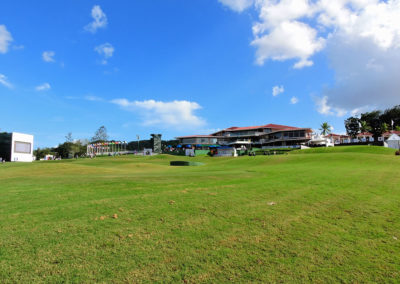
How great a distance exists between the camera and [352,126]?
11356 cm

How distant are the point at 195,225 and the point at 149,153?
305 feet

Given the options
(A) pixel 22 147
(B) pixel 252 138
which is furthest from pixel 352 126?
(A) pixel 22 147

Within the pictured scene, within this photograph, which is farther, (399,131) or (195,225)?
(399,131)

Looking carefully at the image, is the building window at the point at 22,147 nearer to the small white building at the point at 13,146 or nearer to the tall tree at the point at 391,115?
the small white building at the point at 13,146

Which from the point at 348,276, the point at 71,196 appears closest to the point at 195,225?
the point at 348,276

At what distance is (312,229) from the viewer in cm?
659

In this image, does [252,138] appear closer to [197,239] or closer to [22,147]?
[22,147]

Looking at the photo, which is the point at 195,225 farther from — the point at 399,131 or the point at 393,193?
the point at 399,131

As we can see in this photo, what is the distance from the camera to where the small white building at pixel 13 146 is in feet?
258

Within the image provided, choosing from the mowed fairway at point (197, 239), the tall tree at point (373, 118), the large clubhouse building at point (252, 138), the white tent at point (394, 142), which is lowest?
the mowed fairway at point (197, 239)

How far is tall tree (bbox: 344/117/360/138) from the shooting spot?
4422 inches

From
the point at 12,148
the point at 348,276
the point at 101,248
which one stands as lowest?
the point at 348,276

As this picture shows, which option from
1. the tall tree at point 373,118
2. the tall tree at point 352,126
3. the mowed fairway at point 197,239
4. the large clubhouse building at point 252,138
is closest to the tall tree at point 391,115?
the tall tree at point 373,118

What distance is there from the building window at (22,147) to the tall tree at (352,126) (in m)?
140
